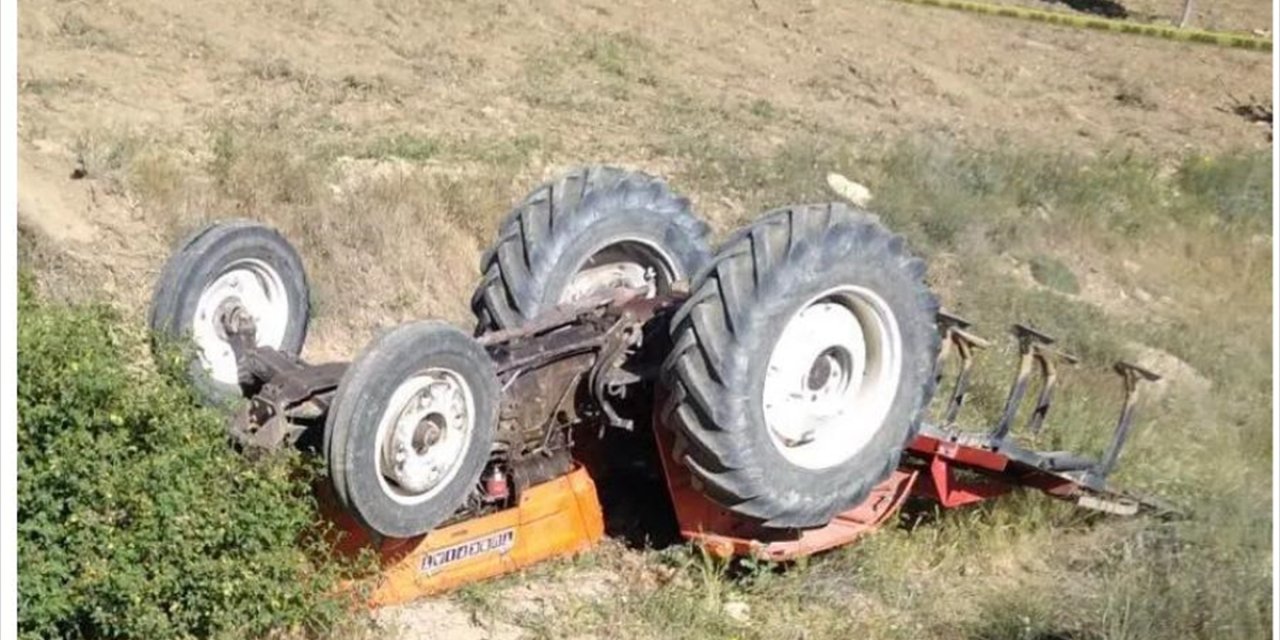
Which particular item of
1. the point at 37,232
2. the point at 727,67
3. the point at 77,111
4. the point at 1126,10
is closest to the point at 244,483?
the point at 37,232

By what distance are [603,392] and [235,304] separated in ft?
4.88

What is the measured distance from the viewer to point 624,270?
7.14m

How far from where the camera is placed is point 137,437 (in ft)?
17.2

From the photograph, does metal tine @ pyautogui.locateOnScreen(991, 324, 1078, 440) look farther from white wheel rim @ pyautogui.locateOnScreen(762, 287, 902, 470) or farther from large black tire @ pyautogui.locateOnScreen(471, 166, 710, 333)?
large black tire @ pyautogui.locateOnScreen(471, 166, 710, 333)

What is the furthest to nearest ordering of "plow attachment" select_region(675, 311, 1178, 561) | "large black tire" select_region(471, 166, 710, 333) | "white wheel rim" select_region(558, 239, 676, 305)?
"white wheel rim" select_region(558, 239, 676, 305) < "large black tire" select_region(471, 166, 710, 333) < "plow attachment" select_region(675, 311, 1178, 561)

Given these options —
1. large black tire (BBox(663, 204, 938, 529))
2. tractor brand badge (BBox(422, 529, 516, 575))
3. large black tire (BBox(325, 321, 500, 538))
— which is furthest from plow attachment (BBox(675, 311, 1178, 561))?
large black tire (BBox(325, 321, 500, 538))

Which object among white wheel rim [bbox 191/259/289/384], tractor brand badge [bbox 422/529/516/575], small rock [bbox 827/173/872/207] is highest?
small rock [bbox 827/173/872/207]

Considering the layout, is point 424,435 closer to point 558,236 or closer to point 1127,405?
point 558,236

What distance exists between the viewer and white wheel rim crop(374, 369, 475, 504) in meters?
5.05

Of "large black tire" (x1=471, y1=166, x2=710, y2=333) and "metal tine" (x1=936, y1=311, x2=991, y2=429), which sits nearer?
"metal tine" (x1=936, y1=311, x2=991, y2=429)

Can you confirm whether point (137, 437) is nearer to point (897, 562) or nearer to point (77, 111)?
point (897, 562)

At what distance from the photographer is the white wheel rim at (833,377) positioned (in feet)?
19.6

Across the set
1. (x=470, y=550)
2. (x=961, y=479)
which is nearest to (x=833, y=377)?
(x=961, y=479)

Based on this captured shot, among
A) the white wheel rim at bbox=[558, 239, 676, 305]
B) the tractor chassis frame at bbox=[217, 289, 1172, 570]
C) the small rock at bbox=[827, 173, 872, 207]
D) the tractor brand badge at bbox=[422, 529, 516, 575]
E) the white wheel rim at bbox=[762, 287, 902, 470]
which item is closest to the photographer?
the tractor chassis frame at bbox=[217, 289, 1172, 570]
